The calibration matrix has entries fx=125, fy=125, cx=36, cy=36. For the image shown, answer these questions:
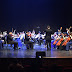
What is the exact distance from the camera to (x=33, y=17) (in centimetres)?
1026

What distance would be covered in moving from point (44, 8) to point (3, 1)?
3.35m

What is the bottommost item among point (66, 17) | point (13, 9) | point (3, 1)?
point (66, 17)

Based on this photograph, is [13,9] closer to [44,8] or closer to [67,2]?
[44,8]

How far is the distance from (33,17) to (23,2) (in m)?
1.44

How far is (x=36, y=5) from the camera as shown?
399 inches

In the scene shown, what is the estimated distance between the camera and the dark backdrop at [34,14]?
10086 millimetres

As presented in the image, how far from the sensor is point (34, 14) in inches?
404

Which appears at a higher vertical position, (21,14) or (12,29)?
(21,14)

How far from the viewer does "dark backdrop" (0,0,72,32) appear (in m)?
10.1
